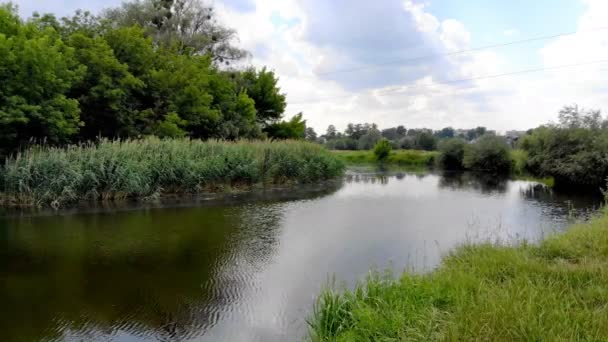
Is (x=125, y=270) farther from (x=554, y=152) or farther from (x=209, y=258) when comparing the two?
(x=554, y=152)

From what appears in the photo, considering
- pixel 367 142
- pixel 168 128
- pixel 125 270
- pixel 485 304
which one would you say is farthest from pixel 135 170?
pixel 367 142

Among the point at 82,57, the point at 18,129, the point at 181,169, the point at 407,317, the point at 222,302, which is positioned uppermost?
the point at 82,57

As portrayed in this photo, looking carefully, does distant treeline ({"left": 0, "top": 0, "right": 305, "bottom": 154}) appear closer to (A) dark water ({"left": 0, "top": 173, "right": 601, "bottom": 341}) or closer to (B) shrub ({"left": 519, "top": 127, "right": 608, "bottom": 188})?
(A) dark water ({"left": 0, "top": 173, "right": 601, "bottom": 341})

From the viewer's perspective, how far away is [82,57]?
13.6 metres

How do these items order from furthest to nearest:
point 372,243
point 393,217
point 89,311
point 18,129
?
point 18,129
point 393,217
point 372,243
point 89,311

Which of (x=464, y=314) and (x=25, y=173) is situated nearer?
(x=464, y=314)

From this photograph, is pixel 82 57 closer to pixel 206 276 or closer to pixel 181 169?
pixel 181 169

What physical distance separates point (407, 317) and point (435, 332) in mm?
327

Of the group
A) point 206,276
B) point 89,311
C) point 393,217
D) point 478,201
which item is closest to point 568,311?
point 206,276

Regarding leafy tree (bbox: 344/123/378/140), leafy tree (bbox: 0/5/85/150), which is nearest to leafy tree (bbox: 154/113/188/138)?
leafy tree (bbox: 0/5/85/150)

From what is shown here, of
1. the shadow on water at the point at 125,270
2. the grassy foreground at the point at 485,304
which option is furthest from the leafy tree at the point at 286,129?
the grassy foreground at the point at 485,304

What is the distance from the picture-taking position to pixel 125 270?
201 inches

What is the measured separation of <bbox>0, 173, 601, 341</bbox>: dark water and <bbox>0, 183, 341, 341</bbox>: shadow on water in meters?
0.02

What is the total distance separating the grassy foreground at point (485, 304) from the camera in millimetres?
2648
